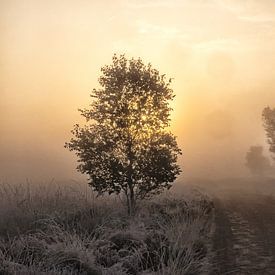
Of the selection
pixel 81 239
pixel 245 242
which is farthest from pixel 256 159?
pixel 81 239

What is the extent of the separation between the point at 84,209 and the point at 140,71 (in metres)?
8.48

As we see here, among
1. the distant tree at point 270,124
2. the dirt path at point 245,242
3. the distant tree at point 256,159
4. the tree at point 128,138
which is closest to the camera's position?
the dirt path at point 245,242

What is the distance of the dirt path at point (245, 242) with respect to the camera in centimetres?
1231

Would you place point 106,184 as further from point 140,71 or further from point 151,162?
point 140,71

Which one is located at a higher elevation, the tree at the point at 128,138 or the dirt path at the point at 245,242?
the tree at the point at 128,138

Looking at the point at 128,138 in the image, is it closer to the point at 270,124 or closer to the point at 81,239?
the point at 81,239

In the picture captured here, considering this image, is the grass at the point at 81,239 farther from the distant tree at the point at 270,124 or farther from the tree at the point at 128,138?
the distant tree at the point at 270,124

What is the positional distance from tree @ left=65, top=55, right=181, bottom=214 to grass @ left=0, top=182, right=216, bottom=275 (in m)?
1.92

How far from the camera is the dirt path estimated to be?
12312 mm

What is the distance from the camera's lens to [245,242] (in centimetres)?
1571

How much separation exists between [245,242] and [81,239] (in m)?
5.71

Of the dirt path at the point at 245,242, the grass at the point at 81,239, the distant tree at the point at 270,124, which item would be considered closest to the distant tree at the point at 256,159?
the distant tree at the point at 270,124

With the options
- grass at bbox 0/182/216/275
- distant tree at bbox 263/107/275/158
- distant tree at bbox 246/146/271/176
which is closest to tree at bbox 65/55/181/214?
grass at bbox 0/182/216/275

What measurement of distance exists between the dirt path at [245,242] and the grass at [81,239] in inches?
20.9
